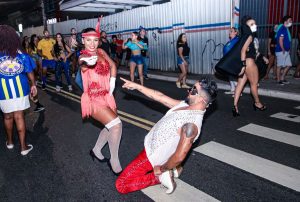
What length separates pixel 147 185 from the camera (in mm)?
3457

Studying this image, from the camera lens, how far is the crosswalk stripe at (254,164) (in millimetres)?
3602

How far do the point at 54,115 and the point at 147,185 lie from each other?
4678mm

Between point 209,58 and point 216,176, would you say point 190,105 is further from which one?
point 209,58

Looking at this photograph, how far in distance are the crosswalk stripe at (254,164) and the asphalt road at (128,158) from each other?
5 cm

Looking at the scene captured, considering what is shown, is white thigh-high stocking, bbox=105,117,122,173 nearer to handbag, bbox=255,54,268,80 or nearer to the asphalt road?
the asphalt road

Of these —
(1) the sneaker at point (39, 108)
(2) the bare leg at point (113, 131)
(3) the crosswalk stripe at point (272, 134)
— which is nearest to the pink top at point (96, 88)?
(2) the bare leg at point (113, 131)

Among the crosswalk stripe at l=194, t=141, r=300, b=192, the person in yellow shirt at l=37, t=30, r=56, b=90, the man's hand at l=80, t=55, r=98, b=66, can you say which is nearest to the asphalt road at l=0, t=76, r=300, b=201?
Result: the crosswalk stripe at l=194, t=141, r=300, b=192

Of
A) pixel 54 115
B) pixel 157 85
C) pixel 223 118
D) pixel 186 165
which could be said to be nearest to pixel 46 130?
pixel 54 115

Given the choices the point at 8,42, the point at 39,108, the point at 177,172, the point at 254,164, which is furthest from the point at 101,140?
the point at 39,108

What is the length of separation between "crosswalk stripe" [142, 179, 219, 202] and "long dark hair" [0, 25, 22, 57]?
2964mm

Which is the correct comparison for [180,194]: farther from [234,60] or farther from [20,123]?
[234,60]

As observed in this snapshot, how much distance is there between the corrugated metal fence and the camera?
11.6 metres

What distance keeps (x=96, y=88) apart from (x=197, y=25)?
966 centimetres

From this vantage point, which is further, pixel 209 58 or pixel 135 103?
pixel 209 58
